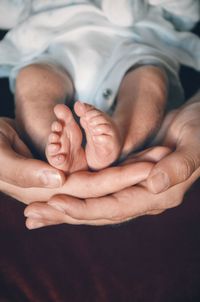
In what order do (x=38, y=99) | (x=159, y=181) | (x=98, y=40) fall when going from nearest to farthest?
(x=159, y=181)
(x=38, y=99)
(x=98, y=40)

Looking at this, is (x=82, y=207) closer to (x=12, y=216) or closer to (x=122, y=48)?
(x=12, y=216)

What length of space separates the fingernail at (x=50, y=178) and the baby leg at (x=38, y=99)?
9 centimetres

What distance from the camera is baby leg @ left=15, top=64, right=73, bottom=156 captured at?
0.57 metres

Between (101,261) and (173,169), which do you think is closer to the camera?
(173,169)

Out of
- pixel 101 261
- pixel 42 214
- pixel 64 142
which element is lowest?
pixel 101 261

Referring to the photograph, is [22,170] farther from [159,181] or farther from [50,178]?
[159,181]

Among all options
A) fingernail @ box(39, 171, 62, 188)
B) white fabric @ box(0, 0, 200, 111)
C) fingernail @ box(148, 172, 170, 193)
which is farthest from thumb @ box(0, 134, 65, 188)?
white fabric @ box(0, 0, 200, 111)

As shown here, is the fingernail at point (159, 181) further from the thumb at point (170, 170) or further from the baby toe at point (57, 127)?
the baby toe at point (57, 127)

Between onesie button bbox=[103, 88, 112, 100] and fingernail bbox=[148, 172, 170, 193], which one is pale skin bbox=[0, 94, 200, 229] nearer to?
fingernail bbox=[148, 172, 170, 193]

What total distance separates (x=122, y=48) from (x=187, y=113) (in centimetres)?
18

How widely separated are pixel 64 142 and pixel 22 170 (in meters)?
0.07

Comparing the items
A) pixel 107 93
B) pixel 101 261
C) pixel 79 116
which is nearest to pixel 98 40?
pixel 107 93

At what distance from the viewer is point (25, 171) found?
49 cm

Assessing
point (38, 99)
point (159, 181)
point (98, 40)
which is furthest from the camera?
point (98, 40)
